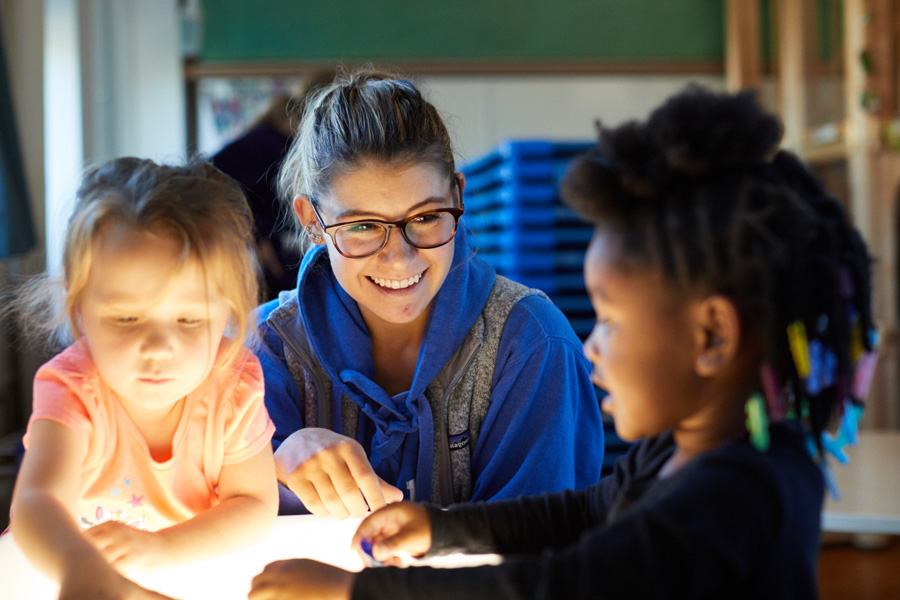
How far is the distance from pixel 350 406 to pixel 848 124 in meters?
2.61

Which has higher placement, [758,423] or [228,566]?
[758,423]

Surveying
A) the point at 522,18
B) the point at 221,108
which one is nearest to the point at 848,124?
the point at 522,18

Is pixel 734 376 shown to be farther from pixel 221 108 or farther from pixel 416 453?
pixel 221 108

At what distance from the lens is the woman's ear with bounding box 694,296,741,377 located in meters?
0.52

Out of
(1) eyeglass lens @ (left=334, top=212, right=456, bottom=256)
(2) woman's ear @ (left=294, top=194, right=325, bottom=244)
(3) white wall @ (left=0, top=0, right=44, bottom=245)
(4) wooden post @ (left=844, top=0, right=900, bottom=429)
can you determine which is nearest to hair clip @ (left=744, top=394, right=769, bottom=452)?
(1) eyeglass lens @ (left=334, top=212, right=456, bottom=256)

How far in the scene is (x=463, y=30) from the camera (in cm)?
389

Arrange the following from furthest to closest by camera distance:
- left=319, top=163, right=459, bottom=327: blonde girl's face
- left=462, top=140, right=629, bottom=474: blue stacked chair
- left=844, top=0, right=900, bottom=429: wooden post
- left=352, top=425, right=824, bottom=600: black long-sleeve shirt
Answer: left=844, top=0, right=900, bottom=429: wooden post → left=462, top=140, right=629, bottom=474: blue stacked chair → left=319, top=163, right=459, bottom=327: blonde girl's face → left=352, top=425, right=824, bottom=600: black long-sleeve shirt

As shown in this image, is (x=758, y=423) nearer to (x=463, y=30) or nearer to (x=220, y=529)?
(x=220, y=529)

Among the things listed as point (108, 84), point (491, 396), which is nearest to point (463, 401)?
point (491, 396)

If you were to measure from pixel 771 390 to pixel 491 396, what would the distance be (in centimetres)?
59

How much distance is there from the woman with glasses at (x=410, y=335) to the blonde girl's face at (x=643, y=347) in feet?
1.49

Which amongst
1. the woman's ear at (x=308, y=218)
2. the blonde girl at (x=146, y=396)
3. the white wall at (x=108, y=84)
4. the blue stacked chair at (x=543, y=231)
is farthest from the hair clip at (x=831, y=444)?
the white wall at (x=108, y=84)

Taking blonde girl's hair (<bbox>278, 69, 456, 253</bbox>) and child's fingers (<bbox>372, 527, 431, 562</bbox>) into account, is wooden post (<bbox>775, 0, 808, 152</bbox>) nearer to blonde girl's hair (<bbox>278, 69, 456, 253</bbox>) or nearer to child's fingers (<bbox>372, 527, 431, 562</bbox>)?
blonde girl's hair (<bbox>278, 69, 456, 253</bbox>)

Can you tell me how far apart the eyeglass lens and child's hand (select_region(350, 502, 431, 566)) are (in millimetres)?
413
